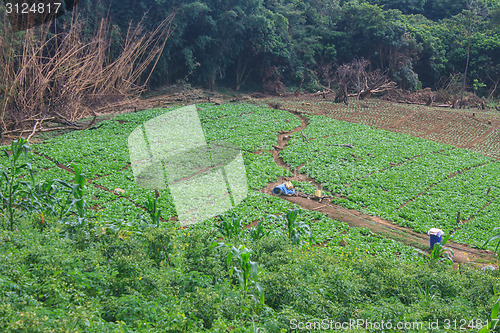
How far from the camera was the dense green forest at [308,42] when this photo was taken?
31.0 m

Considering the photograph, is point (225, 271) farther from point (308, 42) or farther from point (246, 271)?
point (308, 42)

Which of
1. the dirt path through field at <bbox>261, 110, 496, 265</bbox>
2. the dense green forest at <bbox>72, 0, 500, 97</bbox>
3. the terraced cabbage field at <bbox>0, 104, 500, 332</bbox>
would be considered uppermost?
the dense green forest at <bbox>72, 0, 500, 97</bbox>

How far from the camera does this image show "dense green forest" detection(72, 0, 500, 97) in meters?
31.0

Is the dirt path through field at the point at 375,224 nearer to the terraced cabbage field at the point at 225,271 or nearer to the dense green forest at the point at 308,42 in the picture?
the terraced cabbage field at the point at 225,271

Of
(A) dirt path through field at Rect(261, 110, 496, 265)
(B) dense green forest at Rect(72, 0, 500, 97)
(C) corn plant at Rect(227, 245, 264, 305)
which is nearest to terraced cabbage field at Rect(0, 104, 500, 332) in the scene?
(C) corn plant at Rect(227, 245, 264, 305)

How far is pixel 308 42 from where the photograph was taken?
122 ft

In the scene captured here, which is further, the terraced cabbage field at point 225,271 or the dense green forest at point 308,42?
the dense green forest at point 308,42

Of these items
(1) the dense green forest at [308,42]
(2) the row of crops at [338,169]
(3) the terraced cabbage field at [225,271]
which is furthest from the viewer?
(1) the dense green forest at [308,42]

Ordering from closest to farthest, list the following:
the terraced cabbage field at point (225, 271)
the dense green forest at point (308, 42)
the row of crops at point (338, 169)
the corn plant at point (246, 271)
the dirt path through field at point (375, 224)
A: the terraced cabbage field at point (225, 271)
the corn plant at point (246, 271)
the dirt path through field at point (375, 224)
the row of crops at point (338, 169)
the dense green forest at point (308, 42)

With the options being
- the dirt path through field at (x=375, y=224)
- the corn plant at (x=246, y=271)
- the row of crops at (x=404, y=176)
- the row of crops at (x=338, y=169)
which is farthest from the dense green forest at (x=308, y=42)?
the corn plant at (x=246, y=271)

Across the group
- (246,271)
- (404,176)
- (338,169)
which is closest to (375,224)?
(338,169)

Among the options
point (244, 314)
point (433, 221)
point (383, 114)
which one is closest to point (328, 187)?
point (433, 221)

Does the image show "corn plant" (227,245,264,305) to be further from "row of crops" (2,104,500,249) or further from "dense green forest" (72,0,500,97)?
"dense green forest" (72,0,500,97)

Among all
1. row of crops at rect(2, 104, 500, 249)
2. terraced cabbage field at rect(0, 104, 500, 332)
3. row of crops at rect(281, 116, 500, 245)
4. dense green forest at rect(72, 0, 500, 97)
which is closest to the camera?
terraced cabbage field at rect(0, 104, 500, 332)
